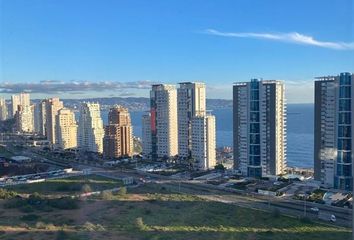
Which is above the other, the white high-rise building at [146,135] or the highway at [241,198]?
the white high-rise building at [146,135]

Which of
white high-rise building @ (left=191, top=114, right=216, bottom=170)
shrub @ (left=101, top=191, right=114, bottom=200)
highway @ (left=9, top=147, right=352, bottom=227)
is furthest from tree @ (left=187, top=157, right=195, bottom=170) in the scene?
shrub @ (left=101, top=191, right=114, bottom=200)

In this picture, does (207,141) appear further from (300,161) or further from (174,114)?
(300,161)

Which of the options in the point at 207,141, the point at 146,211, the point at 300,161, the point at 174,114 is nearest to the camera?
the point at 146,211

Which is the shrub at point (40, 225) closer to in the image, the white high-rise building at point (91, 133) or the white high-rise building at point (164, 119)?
the white high-rise building at point (164, 119)

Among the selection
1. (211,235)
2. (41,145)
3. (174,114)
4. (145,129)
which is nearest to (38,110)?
(41,145)

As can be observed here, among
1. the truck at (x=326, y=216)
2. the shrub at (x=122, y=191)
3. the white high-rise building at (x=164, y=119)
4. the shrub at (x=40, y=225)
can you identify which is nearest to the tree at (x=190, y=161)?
the white high-rise building at (x=164, y=119)

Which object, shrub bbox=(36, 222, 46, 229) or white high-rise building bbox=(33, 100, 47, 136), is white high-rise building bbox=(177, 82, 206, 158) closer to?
white high-rise building bbox=(33, 100, 47, 136)
